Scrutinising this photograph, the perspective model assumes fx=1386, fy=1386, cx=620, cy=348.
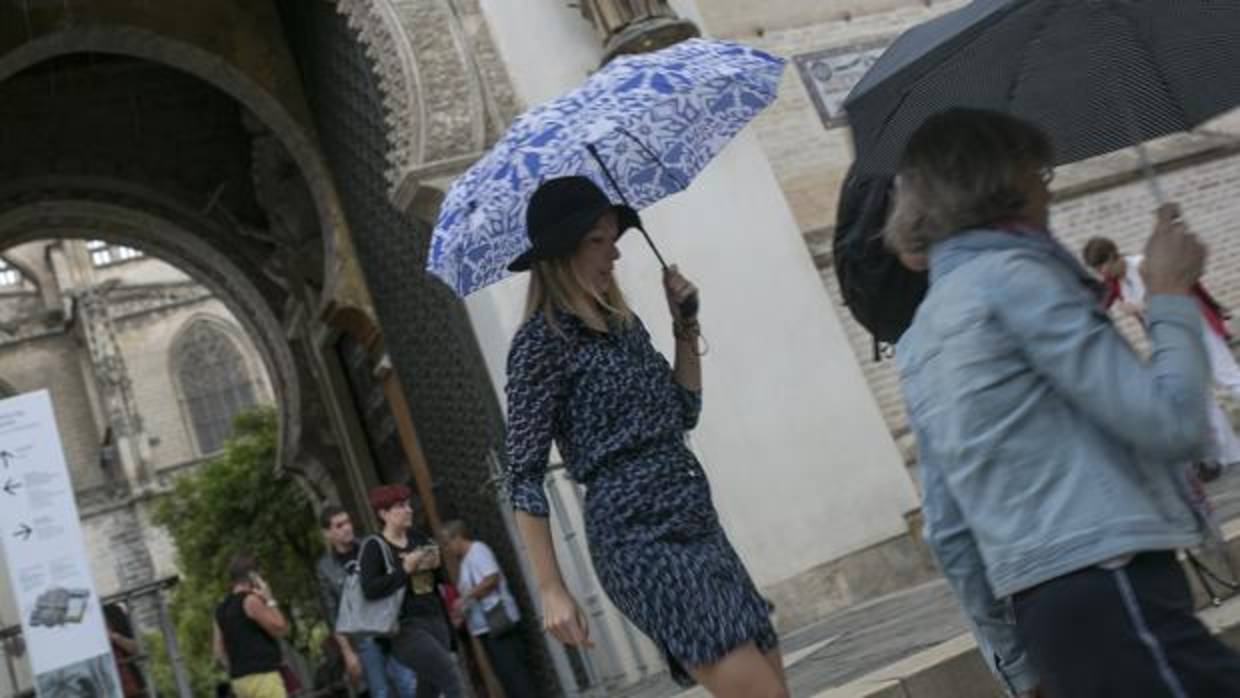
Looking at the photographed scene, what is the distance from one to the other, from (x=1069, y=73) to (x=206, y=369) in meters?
48.9

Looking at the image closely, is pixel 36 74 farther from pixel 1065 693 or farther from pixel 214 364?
pixel 214 364

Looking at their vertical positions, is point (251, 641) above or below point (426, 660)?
above

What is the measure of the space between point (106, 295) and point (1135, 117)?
1959 inches

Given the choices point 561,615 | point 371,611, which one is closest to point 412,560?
point 371,611

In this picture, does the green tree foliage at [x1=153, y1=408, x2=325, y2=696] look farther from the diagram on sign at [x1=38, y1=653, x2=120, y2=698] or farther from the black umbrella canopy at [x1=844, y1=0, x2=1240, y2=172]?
the black umbrella canopy at [x1=844, y1=0, x2=1240, y2=172]

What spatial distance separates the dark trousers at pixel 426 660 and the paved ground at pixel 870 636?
110 centimetres

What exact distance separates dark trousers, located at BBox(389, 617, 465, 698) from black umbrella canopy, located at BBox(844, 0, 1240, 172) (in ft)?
14.5

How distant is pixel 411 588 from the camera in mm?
7066

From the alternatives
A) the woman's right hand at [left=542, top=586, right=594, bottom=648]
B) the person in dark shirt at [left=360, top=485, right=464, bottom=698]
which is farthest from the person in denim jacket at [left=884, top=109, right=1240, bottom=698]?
the person in dark shirt at [left=360, top=485, right=464, bottom=698]

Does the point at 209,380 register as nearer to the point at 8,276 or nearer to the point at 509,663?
the point at 8,276

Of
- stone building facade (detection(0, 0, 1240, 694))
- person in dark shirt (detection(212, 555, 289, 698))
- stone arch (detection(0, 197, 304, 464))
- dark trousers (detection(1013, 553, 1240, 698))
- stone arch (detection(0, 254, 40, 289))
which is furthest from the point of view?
stone arch (detection(0, 254, 40, 289))

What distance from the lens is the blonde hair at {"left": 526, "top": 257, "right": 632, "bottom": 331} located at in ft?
10.3

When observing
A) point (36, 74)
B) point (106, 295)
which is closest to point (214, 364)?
point (106, 295)

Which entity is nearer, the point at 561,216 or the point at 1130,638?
the point at 1130,638
